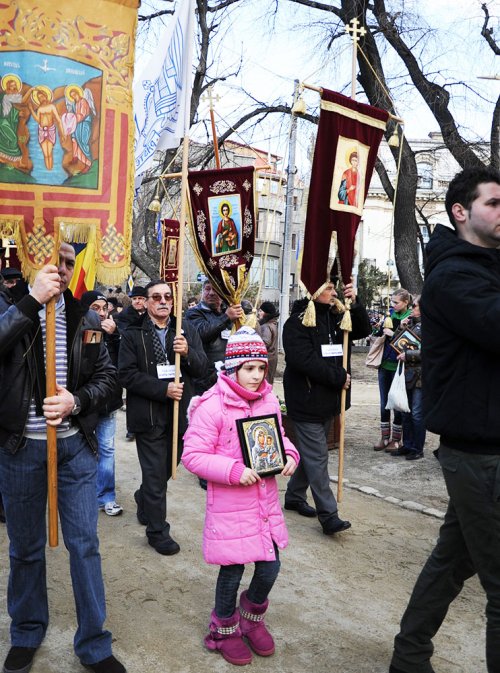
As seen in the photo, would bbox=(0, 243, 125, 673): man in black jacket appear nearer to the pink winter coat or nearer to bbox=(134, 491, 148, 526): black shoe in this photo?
the pink winter coat

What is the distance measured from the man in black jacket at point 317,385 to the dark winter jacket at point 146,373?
0.77 metres

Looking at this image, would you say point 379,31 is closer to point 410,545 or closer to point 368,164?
point 368,164

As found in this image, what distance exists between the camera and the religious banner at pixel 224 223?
7207mm

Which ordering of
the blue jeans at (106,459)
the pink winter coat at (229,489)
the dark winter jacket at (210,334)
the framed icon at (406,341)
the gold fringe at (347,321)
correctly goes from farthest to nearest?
the framed icon at (406,341), the dark winter jacket at (210,334), the blue jeans at (106,459), the gold fringe at (347,321), the pink winter coat at (229,489)

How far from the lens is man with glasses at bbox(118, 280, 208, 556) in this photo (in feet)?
16.7

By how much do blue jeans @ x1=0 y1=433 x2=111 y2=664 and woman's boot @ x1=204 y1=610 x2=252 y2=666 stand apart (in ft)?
1.88

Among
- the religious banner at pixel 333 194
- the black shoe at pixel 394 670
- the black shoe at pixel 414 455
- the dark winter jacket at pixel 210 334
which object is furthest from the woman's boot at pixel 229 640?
the black shoe at pixel 414 455

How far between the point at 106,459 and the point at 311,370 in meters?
1.92

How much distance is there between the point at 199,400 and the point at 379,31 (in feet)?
29.6

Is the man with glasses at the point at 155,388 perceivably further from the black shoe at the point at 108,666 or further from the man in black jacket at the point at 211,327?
the man in black jacket at the point at 211,327

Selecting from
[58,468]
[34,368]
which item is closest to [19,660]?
[58,468]

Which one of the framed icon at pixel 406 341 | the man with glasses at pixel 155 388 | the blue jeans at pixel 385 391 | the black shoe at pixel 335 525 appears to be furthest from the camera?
the blue jeans at pixel 385 391

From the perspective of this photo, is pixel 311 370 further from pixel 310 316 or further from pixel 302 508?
pixel 302 508

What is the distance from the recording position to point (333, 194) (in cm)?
544
